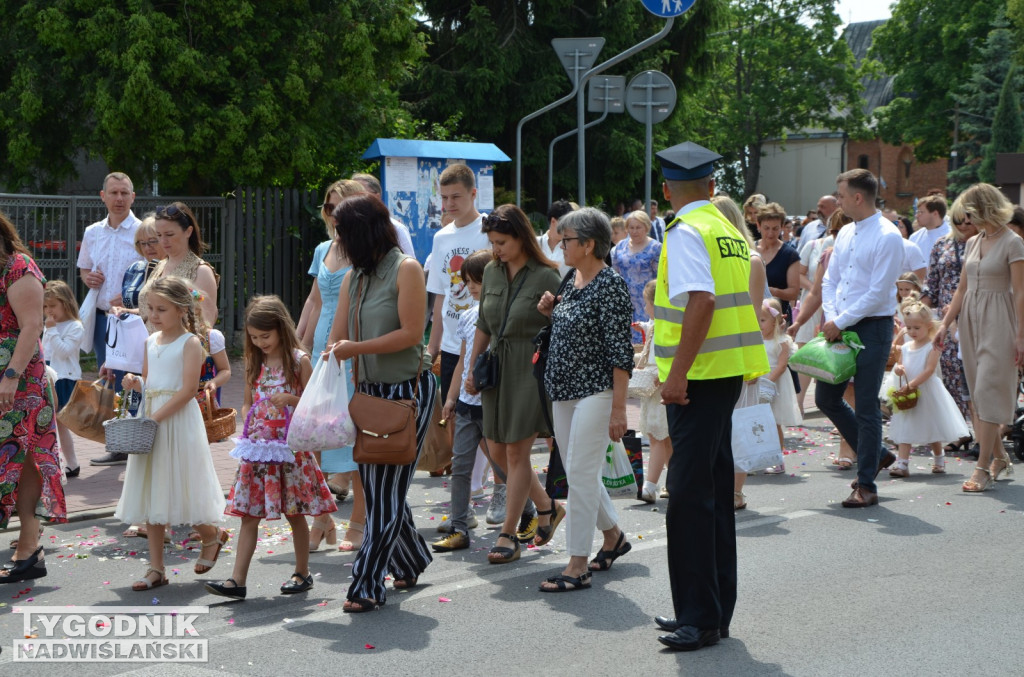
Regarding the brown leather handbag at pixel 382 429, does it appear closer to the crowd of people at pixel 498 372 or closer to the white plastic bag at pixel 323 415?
the white plastic bag at pixel 323 415

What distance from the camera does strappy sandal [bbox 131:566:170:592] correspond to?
6242 millimetres

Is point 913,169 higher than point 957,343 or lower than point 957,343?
higher

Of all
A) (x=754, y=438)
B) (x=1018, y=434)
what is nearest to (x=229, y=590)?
(x=754, y=438)

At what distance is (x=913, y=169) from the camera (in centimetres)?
8162

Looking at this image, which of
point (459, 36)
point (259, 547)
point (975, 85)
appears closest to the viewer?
point (259, 547)

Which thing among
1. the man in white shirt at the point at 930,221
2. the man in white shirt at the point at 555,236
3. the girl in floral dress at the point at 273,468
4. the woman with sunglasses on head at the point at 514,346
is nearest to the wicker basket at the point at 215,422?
the girl in floral dress at the point at 273,468

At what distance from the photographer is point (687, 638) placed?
5.20 metres

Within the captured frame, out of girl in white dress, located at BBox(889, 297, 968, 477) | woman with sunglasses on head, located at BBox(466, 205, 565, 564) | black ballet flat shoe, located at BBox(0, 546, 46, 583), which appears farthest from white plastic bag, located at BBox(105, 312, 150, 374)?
girl in white dress, located at BBox(889, 297, 968, 477)

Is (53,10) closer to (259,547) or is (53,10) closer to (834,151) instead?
(259,547)

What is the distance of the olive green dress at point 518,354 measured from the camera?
6688 mm

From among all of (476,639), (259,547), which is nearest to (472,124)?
(259,547)

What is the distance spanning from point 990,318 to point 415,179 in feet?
27.5

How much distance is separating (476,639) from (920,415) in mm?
5509

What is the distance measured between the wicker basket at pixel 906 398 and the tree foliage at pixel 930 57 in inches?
2008
